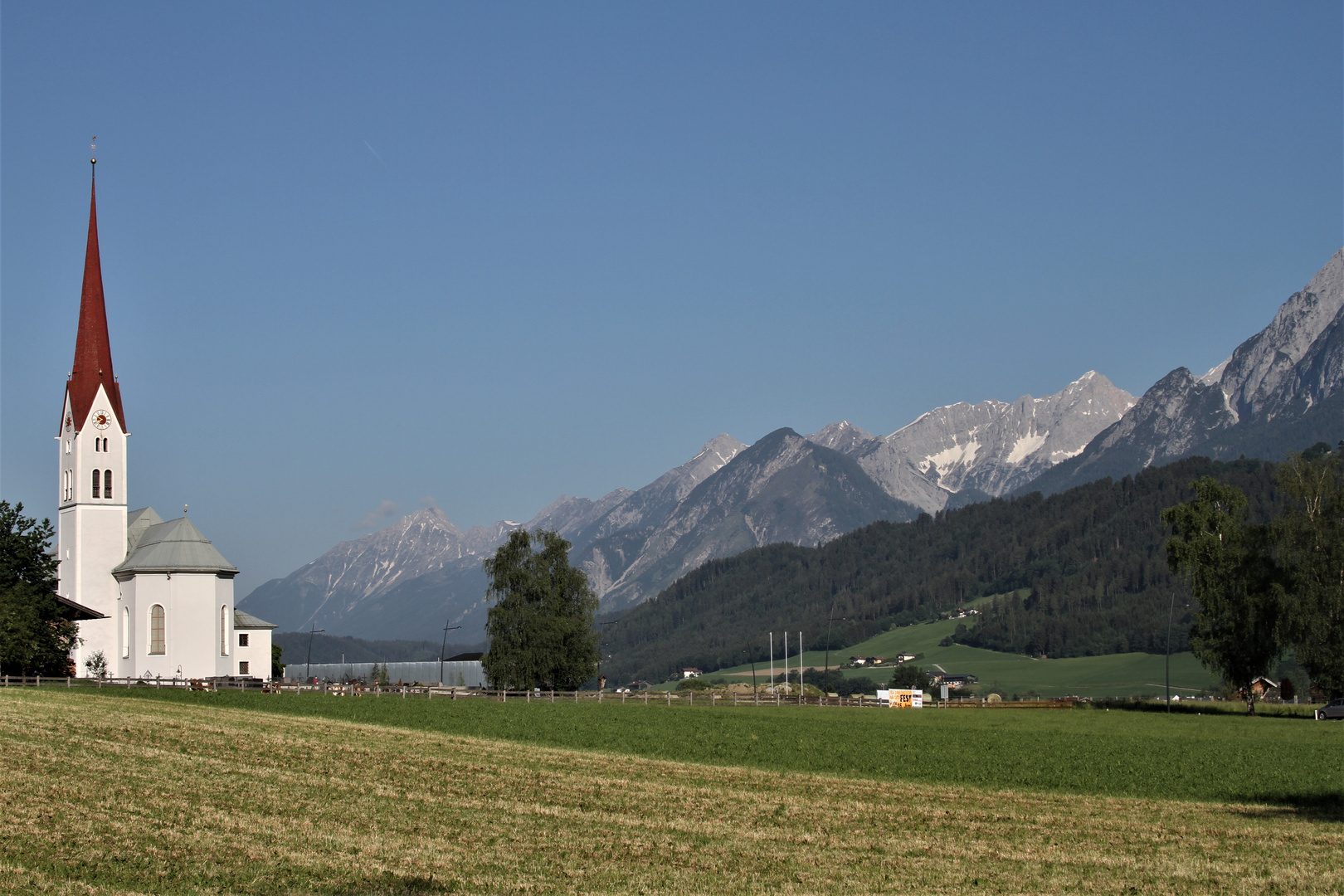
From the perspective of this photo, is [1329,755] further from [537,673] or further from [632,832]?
[537,673]

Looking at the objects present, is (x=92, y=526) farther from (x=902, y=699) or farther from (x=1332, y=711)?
(x=1332, y=711)

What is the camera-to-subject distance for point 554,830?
23.9 metres

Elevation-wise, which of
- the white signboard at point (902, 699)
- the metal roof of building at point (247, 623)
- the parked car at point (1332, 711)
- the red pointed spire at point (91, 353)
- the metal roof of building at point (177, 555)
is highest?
the red pointed spire at point (91, 353)

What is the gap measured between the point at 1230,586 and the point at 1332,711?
28.4ft

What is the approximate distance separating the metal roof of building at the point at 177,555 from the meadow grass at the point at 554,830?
4329cm

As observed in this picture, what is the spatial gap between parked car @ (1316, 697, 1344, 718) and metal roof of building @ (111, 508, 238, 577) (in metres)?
64.8

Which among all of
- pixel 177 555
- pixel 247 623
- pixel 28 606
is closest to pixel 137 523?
pixel 177 555

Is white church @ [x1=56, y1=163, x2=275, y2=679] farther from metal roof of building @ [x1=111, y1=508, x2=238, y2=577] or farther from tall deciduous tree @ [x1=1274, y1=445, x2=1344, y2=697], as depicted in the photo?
tall deciduous tree @ [x1=1274, y1=445, x2=1344, y2=697]

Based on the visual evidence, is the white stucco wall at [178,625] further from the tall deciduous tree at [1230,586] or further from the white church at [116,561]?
the tall deciduous tree at [1230,586]

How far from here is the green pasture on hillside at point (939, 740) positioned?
36.0 metres

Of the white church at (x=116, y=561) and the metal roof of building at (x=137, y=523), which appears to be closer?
the white church at (x=116, y=561)

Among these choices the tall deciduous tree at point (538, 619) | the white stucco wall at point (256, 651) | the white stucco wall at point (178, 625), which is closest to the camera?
the white stucco wall at point (178, 625)

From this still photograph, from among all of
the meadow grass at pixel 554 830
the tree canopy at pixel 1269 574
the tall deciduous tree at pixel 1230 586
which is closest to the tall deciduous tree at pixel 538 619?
the tall deciduous tree at pixel 1230 586

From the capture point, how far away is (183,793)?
2578cm
